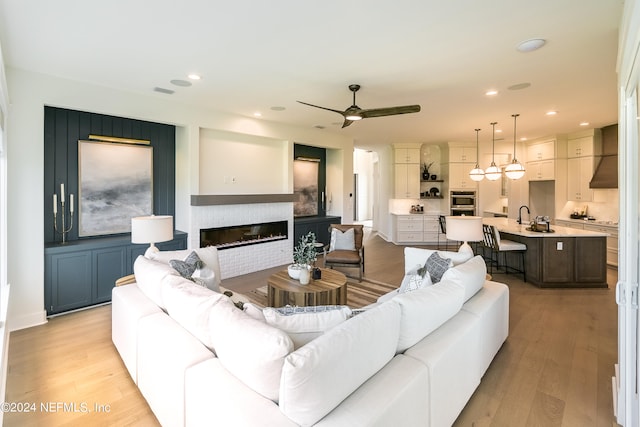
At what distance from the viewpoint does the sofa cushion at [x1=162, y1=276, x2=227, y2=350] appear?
1.87m

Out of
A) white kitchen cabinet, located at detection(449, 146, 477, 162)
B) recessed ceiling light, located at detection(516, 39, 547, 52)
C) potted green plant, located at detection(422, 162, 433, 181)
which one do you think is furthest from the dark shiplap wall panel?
white kitchen cabinet, located at detection(449, 146, 477, 162)

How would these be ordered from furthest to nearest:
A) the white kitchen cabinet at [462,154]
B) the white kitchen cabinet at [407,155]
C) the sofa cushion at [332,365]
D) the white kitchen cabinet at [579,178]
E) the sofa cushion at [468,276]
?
the white kitchen cabinet at [407,155], the white kitchen cabinet at [462,154], the white kitchen cabinet at [579,178], the sofa cushion at [468,276], the sofa cushion at [332,365]

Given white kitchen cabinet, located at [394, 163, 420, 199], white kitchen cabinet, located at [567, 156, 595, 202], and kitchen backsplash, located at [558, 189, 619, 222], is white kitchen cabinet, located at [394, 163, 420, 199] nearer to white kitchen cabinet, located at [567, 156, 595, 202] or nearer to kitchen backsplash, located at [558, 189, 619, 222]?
white kitchen cabinet, located at [567, 156, 595, 202]

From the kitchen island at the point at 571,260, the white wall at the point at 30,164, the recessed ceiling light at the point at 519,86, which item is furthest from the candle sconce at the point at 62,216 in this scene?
the kitchen island at the point at 571,260

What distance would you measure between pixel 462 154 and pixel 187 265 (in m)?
8.11

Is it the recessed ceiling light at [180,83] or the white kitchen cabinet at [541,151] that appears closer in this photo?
the recessed ceiling light at [180,83]

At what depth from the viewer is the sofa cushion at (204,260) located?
2932 millimetres

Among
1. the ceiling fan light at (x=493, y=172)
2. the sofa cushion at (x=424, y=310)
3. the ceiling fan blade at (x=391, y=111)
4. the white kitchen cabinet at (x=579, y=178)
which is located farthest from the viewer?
the white kitchen cabinet at (x=579, y=178)

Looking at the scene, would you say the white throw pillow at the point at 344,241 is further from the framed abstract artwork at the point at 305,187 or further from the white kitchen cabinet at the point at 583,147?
the white kitchen cabinet at the point at 583,147

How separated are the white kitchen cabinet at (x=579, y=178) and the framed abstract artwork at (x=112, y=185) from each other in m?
8.83

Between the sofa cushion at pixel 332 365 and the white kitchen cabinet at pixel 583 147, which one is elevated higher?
the white kitchen cabinet at pixel 583 147

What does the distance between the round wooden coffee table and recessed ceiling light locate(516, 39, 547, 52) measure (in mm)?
2913

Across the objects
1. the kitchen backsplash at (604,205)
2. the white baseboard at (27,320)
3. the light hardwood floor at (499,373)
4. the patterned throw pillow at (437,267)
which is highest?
the kitchen backsplash at (604,205)

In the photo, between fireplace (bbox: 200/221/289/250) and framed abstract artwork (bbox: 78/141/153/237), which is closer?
framed abstract artwork (bbox: 78/141/153/237)
